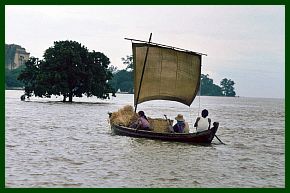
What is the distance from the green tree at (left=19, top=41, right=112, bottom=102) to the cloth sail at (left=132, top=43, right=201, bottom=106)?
34586mm

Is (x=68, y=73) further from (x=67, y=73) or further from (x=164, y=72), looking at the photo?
(x=164, y=72)

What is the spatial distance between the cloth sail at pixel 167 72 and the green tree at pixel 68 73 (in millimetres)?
34586

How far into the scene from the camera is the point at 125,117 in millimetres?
25266

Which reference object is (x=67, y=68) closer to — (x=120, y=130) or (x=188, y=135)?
(x=120, y=130)

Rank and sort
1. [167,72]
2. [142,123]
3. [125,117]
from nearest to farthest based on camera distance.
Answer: [142,123]
[125,117]
[167,72]

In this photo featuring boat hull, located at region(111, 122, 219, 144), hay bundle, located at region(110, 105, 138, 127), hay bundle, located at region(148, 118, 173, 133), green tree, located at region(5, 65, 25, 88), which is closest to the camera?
boat hull, located at region(111, 122, 219, 144)

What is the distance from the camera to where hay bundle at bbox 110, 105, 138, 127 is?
2473 cm

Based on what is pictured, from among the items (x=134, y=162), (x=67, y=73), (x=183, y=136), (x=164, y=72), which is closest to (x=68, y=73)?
(x=67, y=73)

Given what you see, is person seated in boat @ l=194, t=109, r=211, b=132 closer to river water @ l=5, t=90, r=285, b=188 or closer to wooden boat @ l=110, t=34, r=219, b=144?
river water @ l=5, t=90, r=285, b=188

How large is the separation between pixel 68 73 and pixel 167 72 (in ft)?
121

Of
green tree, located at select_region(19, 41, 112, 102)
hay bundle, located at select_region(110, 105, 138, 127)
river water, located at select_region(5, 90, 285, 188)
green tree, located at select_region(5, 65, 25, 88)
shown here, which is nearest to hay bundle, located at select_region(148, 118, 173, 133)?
hay bundle, located at select_region(110, 105, 138, 127)

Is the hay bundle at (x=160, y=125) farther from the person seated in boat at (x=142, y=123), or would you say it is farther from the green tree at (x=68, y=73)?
the green tree at (x=68, y=73)

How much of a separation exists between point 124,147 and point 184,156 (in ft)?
9.95

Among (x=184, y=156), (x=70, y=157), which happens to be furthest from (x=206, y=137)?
(x=70, y=157)
